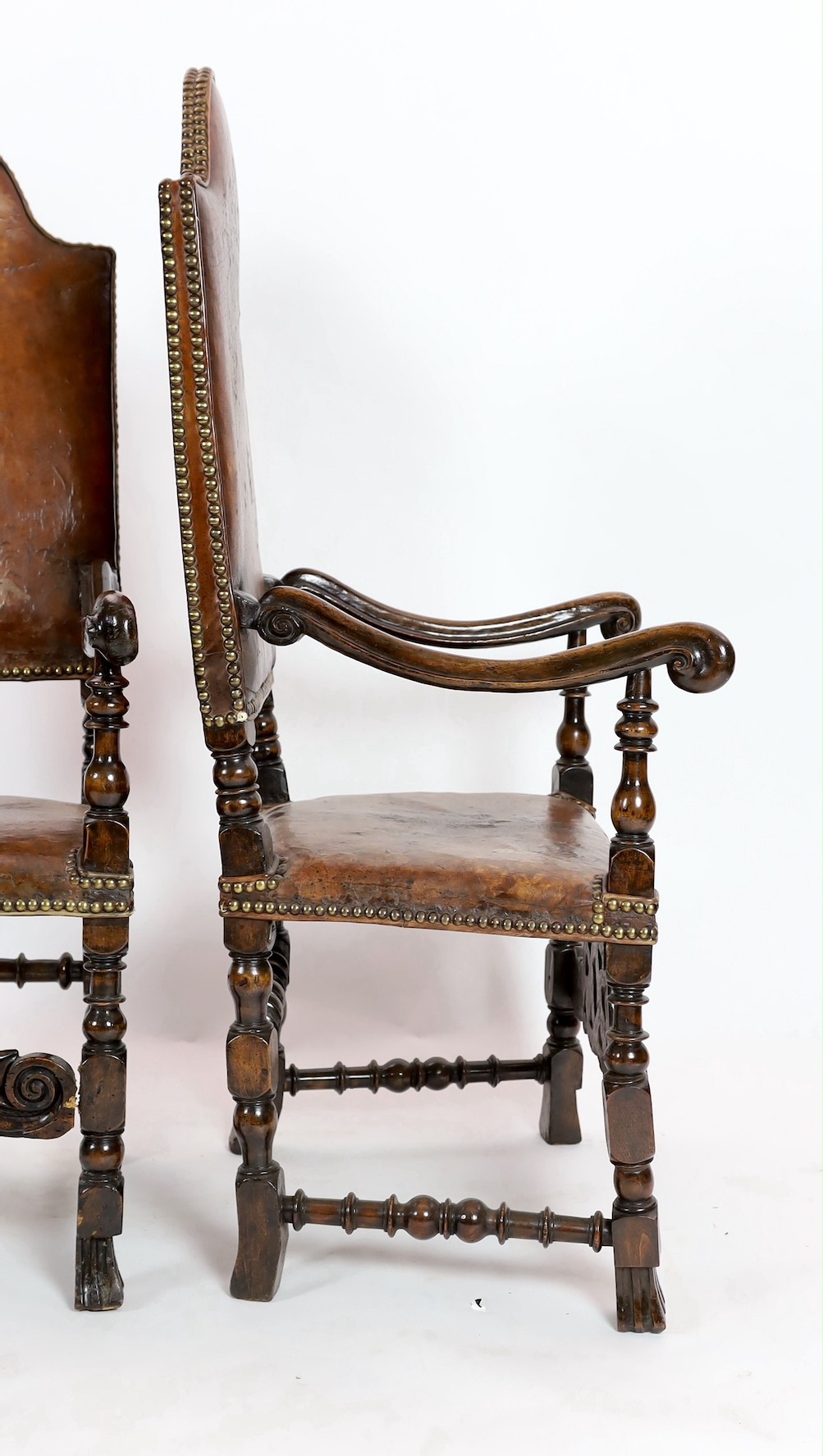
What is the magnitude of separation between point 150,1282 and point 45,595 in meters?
1.14

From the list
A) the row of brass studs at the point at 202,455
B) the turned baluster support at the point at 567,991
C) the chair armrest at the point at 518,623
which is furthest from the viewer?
the turned baluster support at the point at 567,991

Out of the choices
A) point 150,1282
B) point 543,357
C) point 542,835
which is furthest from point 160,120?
point 150,1282

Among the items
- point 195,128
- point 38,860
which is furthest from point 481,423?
point 38,860

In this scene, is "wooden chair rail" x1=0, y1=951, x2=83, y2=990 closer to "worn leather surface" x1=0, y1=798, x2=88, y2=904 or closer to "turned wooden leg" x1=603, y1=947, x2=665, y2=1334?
"worn leather surface" x1=0, y1=798, x2=88, y2=904

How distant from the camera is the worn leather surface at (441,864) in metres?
1.87

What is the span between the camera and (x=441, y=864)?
1.91 metres

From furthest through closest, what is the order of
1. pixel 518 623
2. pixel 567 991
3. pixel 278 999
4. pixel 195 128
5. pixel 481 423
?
pixel 481 423 < pixel 567 991 < pixel 518 623 < pixel 278 999 < pixel 195 128

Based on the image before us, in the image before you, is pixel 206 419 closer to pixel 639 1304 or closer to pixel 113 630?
pixel 113 630

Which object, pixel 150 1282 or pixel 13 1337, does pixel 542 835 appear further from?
pixel 13 1337

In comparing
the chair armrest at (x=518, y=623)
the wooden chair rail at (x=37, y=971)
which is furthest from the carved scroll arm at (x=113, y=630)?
the wooden chair rail at (x=37, y=971)

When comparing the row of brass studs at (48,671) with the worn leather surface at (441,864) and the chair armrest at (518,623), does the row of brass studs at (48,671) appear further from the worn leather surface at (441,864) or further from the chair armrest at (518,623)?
the worn leather surface at (441,864)

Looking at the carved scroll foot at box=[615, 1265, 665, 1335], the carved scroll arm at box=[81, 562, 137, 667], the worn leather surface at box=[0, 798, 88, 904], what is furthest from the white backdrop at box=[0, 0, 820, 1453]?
the carved scroll arm at box=[81, 562, 137, 667]

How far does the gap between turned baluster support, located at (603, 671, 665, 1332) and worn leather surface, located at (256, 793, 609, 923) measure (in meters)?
0.07

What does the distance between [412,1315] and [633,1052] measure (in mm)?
504
